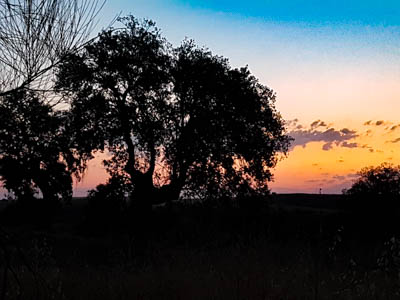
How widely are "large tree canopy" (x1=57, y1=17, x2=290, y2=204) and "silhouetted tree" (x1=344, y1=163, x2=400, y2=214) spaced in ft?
24.7

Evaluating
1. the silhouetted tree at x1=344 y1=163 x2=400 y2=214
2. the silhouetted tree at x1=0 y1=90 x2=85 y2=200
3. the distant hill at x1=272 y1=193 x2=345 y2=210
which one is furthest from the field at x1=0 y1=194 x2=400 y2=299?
the distant hill at x1=272 y1=193 x2=345 y2=210

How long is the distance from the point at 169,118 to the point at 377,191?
13.5m

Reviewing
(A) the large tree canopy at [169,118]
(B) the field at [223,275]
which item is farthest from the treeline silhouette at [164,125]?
(B) the field at [223,275]

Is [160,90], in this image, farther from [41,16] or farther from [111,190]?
[41,16]

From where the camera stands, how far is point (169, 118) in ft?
90.8

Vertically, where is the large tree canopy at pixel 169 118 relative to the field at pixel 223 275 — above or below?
above

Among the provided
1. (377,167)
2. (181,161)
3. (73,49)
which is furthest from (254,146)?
(73,49)

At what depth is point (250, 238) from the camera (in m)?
10.6

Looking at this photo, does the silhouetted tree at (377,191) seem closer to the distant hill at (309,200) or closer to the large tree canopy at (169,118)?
the large tree canopy at (169,118)

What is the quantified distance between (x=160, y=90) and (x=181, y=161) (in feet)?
12.6

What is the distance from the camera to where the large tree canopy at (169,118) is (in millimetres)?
27547

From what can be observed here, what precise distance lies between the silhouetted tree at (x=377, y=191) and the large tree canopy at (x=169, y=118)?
753cm

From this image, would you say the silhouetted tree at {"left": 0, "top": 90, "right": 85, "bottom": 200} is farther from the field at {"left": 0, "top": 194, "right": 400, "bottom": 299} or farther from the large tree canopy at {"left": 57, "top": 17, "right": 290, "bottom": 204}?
the field at {"left": 0, "top": 194, "right": 400, "bottom": 299}

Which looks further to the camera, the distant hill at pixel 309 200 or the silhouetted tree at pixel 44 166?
the distant hill at pixel 309 200
